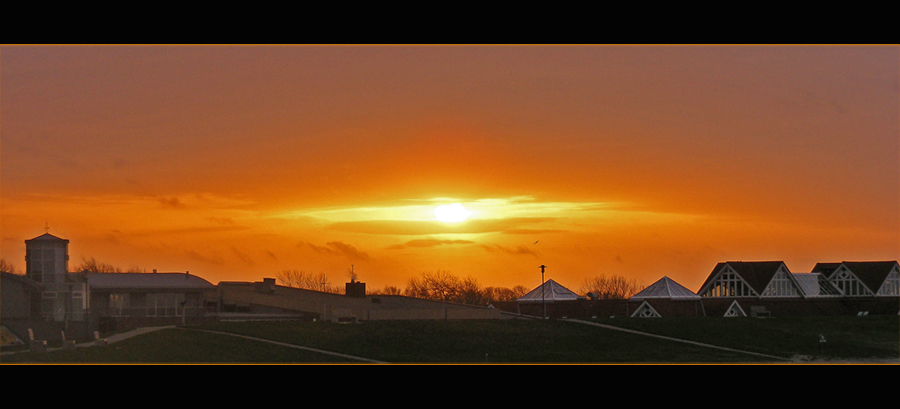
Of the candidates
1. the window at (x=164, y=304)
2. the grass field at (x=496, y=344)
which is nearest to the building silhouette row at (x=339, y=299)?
the window at (x=164, y=304)

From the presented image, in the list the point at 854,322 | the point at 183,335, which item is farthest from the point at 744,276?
the point at 183,335

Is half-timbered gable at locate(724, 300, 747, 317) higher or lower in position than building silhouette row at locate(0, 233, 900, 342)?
lower

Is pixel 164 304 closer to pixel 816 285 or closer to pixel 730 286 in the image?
pixel 730 286

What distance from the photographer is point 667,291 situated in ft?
283

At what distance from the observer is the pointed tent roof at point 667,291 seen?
86312 millimetres

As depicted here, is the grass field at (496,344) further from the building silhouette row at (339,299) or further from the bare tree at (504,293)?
the bare tree at (504,293)

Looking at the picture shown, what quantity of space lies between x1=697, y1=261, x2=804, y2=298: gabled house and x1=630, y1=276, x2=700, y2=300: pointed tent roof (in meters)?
2.85

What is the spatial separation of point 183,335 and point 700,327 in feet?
121

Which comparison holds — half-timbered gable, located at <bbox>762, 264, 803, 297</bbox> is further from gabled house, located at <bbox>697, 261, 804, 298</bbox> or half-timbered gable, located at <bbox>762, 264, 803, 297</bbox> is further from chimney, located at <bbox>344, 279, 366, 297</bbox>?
chimney, located at <bbox>344, 279, 366, 297</bbox>

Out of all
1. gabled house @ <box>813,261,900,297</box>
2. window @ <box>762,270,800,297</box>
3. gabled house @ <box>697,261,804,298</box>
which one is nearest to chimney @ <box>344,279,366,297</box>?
gabled house @ <box>697,261,804,298</box>

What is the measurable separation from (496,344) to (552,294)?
1102 inches

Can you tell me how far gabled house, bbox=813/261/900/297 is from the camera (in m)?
92.6

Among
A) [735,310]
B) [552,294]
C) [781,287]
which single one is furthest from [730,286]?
[552,294]

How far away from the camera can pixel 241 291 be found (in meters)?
77.8
